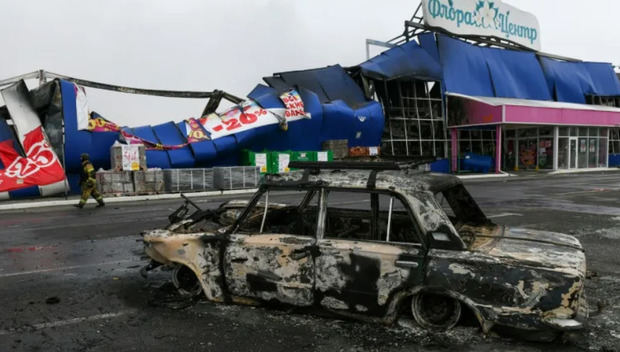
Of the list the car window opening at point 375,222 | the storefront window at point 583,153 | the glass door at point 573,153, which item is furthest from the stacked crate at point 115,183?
the storefront window at point 583,153

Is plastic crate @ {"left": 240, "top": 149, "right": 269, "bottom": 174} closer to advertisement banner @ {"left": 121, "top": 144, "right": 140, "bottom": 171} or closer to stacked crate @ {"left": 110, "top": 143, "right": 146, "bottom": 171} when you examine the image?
stacked crate @ {"left": 110, "top": 143, "right": 146, "bottom": 171}

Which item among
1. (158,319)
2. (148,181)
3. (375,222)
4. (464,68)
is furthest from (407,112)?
(158,319)

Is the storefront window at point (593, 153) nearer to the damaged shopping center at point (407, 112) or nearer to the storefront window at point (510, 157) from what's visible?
the damaged shopping center at point (407, 112)

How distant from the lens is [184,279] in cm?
467

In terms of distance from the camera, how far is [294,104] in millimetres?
23453

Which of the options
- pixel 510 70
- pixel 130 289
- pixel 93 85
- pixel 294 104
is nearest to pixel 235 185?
pixel 294 104

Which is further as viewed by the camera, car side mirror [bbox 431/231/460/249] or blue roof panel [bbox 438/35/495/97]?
blue roof panel [bbox 438/35/495/97]

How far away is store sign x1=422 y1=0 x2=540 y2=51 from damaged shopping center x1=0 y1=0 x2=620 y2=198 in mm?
111

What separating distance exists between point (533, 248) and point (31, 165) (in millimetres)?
18048

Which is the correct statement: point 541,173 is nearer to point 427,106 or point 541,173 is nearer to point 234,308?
point 427,106

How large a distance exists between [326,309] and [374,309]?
0.42m

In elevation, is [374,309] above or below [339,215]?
below

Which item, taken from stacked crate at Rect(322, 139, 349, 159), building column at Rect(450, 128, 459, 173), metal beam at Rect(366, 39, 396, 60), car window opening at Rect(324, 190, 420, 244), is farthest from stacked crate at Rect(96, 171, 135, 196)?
building column at Rect(450, 128, 459, 173)

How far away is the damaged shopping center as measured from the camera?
697 inches
